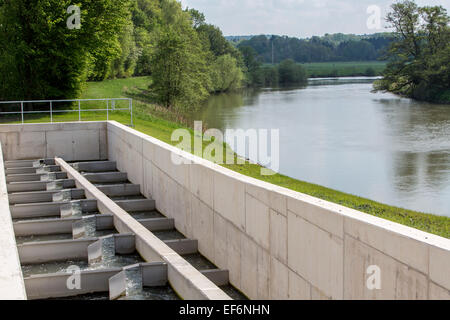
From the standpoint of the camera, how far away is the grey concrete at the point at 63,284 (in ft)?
28.8

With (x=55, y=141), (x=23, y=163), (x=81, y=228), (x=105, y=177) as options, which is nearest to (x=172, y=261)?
(x=81, y=228)

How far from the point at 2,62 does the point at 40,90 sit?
8.19 ft

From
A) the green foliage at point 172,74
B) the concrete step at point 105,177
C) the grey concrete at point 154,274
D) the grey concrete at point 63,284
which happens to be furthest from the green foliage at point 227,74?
the grey concrete at point 63,284

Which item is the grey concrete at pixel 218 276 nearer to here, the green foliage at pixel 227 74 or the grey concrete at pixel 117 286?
the grey concrete at pixel 117 286

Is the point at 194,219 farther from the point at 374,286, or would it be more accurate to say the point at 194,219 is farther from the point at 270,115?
the point at 270,115

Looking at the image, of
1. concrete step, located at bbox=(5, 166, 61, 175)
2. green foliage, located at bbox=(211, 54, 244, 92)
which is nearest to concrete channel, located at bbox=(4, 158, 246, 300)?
concrete step, located at bbox=(5, 166, 61, 175)

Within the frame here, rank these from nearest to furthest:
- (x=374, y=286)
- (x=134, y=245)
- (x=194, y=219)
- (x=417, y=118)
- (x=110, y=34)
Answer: (x=374, y=286), (x=134, y=245), (x=194, y=219), (x=110, y=34), (x=417, y=118)

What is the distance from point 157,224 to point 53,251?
3.94 metres

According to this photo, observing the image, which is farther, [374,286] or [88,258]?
[88,258]

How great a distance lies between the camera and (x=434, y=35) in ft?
248

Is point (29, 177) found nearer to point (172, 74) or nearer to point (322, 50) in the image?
point (172, 74)

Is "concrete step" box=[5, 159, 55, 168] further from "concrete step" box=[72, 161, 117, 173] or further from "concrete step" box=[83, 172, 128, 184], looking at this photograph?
"concrete step" box=[83, 172, 128, 184]

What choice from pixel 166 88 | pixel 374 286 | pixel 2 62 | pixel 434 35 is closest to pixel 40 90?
pixel 2 62
